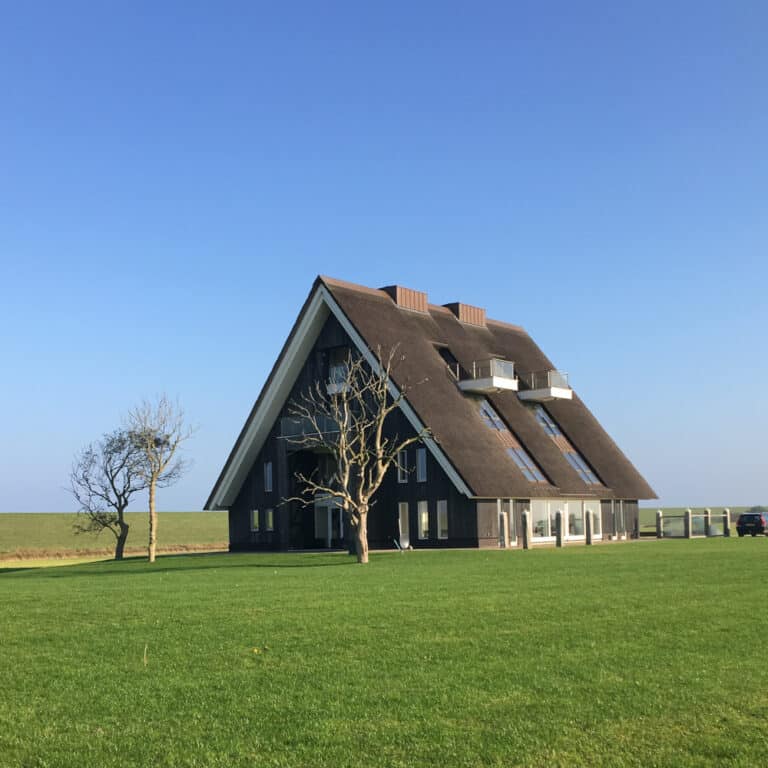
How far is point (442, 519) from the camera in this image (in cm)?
4253

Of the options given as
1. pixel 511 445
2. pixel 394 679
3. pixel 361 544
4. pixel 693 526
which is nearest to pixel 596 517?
pixel 511 445

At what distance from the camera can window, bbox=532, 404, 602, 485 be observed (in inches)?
1988

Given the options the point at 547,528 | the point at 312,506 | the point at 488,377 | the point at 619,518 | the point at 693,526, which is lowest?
the point at 693,526

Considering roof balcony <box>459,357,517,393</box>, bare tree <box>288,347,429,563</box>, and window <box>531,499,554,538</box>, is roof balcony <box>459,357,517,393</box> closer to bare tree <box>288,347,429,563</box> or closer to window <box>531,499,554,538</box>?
bare tree <box>288,347,429,563</box>

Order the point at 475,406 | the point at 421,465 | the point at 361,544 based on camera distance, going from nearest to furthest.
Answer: the point at 361,544 < the point at 421,465 < the point at 475,406

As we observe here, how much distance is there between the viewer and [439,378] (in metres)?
45.4

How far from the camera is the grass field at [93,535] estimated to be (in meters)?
74.4

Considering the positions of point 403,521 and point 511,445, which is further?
point 511,445

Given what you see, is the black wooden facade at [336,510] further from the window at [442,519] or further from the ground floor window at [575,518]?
the ground floor window at [575,518]

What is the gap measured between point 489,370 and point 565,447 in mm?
7423

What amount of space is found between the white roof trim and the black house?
2.2 inches

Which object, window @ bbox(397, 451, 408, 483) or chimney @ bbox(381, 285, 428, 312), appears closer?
window @ bbox(397, 451, 408, 483)

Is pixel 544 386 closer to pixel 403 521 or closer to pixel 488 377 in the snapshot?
pixel 488 377

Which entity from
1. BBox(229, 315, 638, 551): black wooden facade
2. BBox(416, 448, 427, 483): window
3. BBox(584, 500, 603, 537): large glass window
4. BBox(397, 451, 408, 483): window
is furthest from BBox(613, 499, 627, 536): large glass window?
BBox(397, 451, 408, 483): window
